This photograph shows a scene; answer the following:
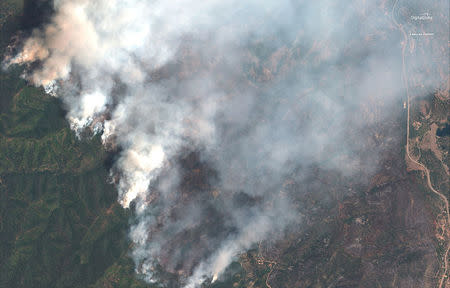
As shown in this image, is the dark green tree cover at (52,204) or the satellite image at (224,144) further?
the dark green tree cover at (52,204)

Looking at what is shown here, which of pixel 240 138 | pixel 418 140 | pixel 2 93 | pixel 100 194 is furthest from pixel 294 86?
pixel 2 93

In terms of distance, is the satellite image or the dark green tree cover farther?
the dark green tree cover

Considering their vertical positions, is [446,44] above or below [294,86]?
below

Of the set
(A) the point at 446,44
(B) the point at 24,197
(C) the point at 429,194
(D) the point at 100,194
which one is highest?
(B) the point at 24,197

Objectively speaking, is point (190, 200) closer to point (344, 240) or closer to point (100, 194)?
point (100, 194)

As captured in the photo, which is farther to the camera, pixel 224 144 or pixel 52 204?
pixel 52 204

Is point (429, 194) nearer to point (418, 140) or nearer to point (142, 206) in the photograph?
point (418, 140)

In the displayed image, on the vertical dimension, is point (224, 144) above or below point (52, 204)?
below

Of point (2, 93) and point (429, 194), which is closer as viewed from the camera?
point (2, 93)
